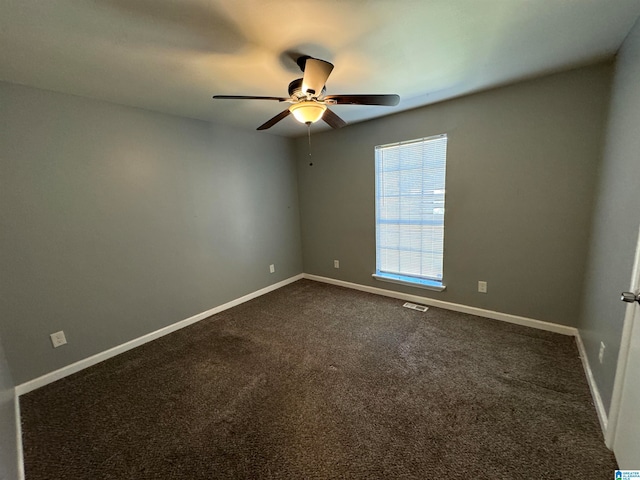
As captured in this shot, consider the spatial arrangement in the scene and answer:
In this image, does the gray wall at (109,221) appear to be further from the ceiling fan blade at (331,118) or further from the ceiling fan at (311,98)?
the ceiling fan blade at (331,118)

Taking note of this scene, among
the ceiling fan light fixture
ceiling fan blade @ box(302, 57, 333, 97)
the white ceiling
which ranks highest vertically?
the white ceiling

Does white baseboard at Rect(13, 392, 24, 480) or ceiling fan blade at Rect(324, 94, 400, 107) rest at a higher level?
ceiling fan blade at Rect(324, 94, 400, 107)

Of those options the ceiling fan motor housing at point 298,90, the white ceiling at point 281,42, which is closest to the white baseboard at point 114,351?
the white ceiling at point 281,42

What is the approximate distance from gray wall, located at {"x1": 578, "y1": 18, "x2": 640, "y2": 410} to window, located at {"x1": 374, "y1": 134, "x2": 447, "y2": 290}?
3.95 feet

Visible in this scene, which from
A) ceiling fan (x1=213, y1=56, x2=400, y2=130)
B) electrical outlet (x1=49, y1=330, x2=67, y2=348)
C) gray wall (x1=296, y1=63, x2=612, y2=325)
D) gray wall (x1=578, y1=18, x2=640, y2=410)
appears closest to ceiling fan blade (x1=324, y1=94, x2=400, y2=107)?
ceiling fan (x1=213, y1=56, x2=400, y2=130)

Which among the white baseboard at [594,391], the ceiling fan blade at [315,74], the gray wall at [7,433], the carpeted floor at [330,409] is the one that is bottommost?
the carpeted floor at [330,409]

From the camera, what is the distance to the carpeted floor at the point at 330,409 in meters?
1.30

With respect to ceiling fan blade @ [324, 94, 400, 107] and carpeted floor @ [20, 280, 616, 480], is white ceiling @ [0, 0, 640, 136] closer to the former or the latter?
ceiling fan blade @ [324, 94, 400, 107]

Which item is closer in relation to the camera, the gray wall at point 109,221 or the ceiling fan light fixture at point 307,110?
the ceiling fan light fixture at point 307,110

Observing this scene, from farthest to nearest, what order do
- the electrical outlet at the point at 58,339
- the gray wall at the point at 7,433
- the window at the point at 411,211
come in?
the window at the point at 411,211 < the electrical outlet at the point at 58,339 < the gray wall at the point at 7,433

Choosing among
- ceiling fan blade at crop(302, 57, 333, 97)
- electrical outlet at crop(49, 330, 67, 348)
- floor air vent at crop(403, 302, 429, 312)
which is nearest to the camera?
ceiling fan blade at crop(302, 57, 333, 97)

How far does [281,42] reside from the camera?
1.51 metres

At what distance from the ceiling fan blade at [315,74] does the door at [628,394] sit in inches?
69.7

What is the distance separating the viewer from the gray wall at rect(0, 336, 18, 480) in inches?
42.1
